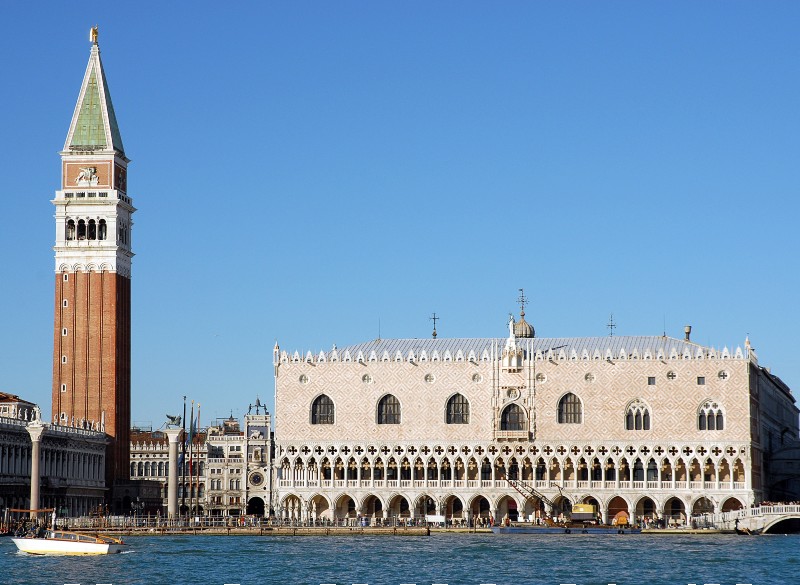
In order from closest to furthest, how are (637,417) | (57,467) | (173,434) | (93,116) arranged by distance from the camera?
(637,417) → (173,434) → (57,467) → (93,116)

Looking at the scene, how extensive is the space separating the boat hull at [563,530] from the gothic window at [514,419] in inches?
313

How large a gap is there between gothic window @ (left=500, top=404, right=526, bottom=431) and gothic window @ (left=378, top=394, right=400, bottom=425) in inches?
254

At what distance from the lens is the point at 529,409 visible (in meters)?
95.5

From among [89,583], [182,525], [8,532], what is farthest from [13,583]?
[182,525]

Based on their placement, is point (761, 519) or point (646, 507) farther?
point (646, 507)

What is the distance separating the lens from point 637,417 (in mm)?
94250

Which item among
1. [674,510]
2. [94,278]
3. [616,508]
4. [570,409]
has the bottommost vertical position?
[674,510]

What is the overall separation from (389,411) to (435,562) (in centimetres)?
3060

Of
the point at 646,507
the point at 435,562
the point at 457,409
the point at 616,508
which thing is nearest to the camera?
the point at 435,562

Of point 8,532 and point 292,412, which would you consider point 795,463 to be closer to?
point 292,412

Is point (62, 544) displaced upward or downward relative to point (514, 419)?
downward

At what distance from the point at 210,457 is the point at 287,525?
4580 cm

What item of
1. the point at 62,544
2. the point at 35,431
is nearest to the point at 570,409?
the point at 35,431

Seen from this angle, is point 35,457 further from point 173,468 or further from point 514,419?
point 514,419
